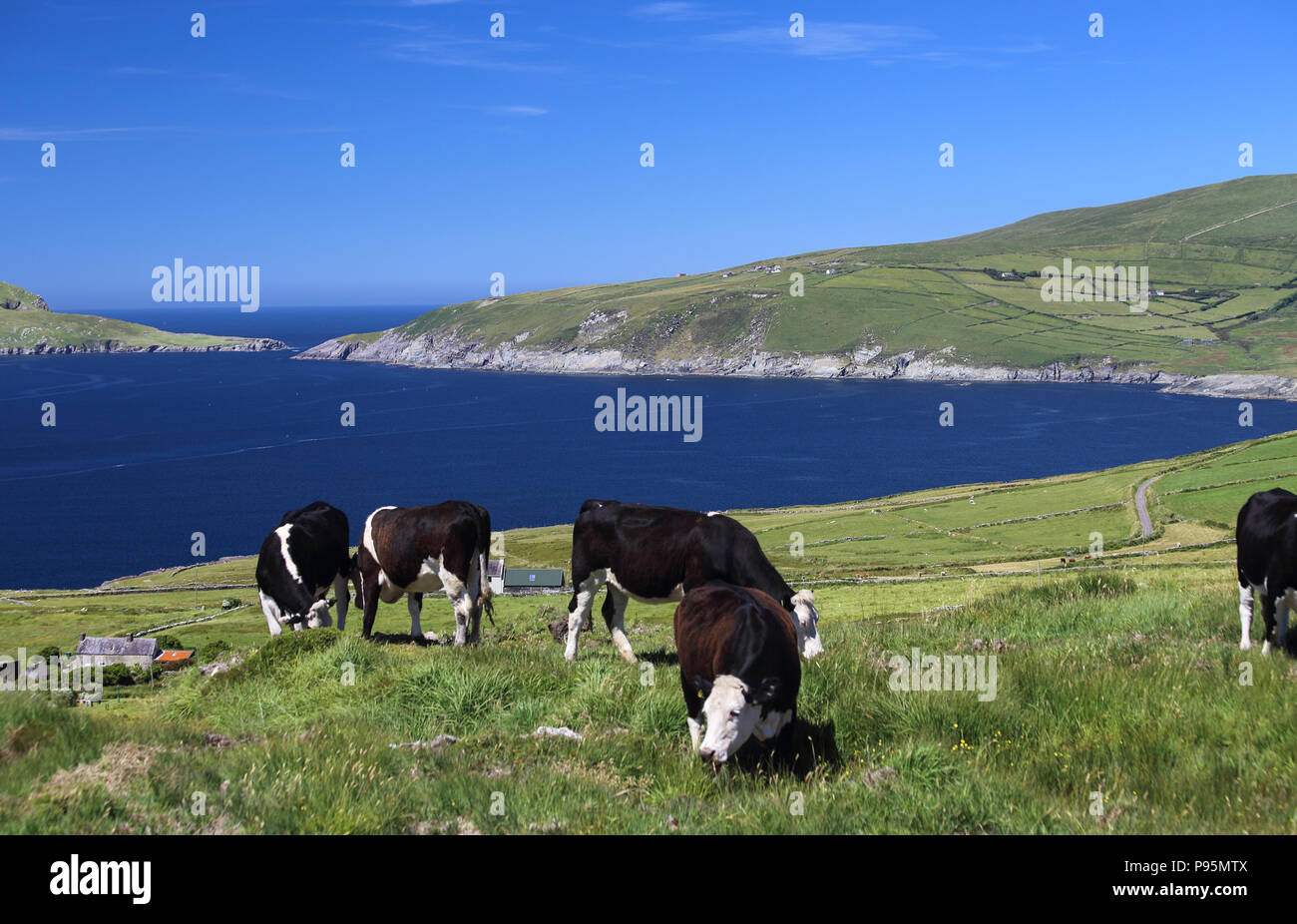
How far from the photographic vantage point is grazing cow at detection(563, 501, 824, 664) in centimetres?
1505

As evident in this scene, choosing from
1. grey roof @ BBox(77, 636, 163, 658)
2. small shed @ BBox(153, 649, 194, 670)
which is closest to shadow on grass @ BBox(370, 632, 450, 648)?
small shed @ BBox(153, 649, 194, 670)

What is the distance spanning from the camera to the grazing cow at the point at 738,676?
969 cm

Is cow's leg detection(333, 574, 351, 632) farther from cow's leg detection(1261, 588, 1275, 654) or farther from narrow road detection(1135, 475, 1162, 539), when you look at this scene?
narrow road detection(1135, 475, 1162, 539)

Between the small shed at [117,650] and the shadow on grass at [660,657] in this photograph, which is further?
the small shed at [117,650]

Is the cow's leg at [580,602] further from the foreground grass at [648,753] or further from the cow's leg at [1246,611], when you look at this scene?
the cow's leg at [1246,611]

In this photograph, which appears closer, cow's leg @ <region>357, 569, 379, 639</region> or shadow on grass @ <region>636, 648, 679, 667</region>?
shadow on grass @ <region>636, 648, 679, 667</region>

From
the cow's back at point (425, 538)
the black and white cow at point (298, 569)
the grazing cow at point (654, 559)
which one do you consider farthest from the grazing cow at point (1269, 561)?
the black and white cow at point (298, 569)

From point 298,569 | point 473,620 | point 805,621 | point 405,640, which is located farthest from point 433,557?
point 805,621

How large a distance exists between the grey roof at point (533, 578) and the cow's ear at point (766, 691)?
7189 centimetres

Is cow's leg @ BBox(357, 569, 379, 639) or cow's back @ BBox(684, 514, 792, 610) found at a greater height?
cow's back @ BBox(684, 514, 792, 610)

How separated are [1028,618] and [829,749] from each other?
27.7 ft

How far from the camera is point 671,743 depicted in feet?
34.5

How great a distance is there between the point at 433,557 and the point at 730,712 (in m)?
11.1

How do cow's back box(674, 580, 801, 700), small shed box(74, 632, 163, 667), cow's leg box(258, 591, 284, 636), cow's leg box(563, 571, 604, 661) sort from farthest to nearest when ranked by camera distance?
small shed box(74, 632, 163, 667)
cow's leg box(258, 591, 284, 636)
cow's leg box(563, 571, 604, 661)
cow's back box(674, 580, 801, 700)
